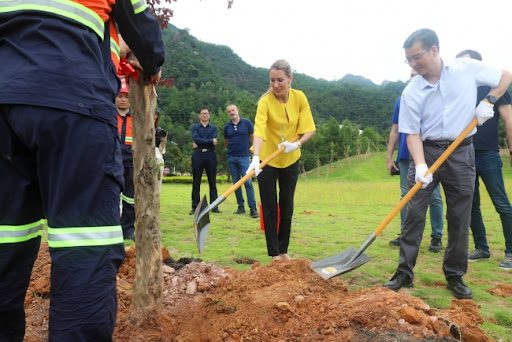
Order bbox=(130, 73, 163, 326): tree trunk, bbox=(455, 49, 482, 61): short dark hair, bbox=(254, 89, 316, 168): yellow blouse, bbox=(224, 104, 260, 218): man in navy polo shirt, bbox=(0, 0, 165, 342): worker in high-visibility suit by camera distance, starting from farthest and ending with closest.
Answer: bbox=(224, 104, 260, 218): man in navy polo shirt → bbox=(455, 49, 482, 61): short dark hair → bbox=(254, 89, 316, 168): yellow blouse → bbox=(130, 73, 163, 326): tree trunk → bbox=(0, 0, 165, 342): worker in high-visibility suit

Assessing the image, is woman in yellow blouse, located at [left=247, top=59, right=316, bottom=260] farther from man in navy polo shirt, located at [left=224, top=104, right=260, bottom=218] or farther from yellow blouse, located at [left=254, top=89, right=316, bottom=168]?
man in navy polo shirt, located at [left=224, top=104, right=260, bottom=218]

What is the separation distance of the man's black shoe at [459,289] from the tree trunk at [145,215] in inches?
92.5

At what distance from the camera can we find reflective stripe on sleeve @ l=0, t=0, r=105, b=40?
1265mm

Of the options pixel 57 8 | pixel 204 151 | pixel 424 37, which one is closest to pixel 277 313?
pixel 57 8

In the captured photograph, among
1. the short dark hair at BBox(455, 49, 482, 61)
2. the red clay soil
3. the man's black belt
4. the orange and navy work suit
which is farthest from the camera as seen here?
the orange and navy work suit

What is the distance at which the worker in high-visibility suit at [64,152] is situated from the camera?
126 cm

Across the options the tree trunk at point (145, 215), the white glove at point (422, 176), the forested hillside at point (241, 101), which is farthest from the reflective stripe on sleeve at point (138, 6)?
the forested hillside at point (241, 101)

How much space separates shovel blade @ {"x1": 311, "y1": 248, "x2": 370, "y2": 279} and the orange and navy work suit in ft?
9.68

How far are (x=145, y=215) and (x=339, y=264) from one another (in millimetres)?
1651

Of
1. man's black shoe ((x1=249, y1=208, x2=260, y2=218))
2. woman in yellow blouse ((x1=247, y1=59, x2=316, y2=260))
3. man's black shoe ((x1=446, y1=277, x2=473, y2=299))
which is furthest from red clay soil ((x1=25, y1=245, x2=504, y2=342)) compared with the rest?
man's black shoe ((x1=249, y1=208, x2=260, y2=218))

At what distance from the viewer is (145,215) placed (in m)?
2.29

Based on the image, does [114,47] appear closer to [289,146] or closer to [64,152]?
[64,152]

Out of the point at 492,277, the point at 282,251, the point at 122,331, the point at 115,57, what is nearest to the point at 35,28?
the point at 115,57

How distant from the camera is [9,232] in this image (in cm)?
139
